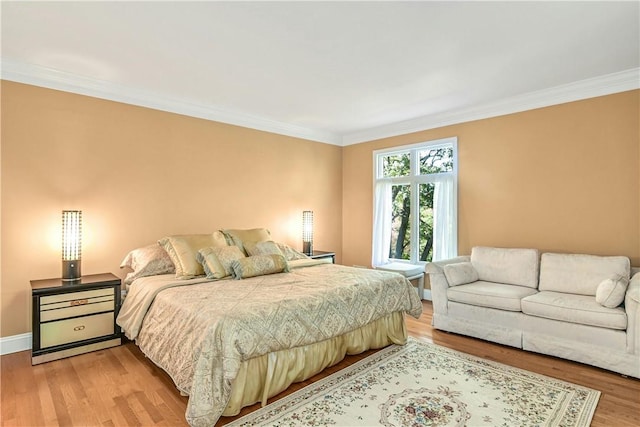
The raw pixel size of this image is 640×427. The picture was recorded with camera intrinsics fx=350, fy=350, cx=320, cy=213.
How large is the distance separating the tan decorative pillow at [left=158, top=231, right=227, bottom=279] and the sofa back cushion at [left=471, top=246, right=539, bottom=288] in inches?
119

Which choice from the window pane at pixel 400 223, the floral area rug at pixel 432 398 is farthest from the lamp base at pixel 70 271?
the window pane at pixel 400 223

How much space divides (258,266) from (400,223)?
111 inches

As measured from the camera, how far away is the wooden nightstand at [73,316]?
9.76 feet

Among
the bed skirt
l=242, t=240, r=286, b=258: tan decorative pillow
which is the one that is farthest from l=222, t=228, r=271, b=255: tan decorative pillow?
the bed skirt

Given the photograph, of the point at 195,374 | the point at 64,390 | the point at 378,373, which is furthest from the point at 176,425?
the point at 378,373

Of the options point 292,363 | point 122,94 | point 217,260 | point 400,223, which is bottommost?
point 292,363

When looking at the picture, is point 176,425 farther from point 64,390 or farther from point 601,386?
point 601,386

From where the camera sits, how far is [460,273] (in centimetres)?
392

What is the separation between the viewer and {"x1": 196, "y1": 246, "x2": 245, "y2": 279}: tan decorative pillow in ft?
11.1

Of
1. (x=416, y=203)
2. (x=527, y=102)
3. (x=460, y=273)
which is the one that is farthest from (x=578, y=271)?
(x=416, y=203)

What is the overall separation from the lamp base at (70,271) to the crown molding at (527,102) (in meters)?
4.35

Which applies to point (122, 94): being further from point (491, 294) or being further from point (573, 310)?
point (573, 310)

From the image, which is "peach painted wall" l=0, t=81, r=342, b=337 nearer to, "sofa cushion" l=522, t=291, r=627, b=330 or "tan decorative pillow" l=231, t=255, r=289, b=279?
"tan decorative pillow" l=231, t=255, r=289, b=279

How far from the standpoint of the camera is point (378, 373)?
2822mm
